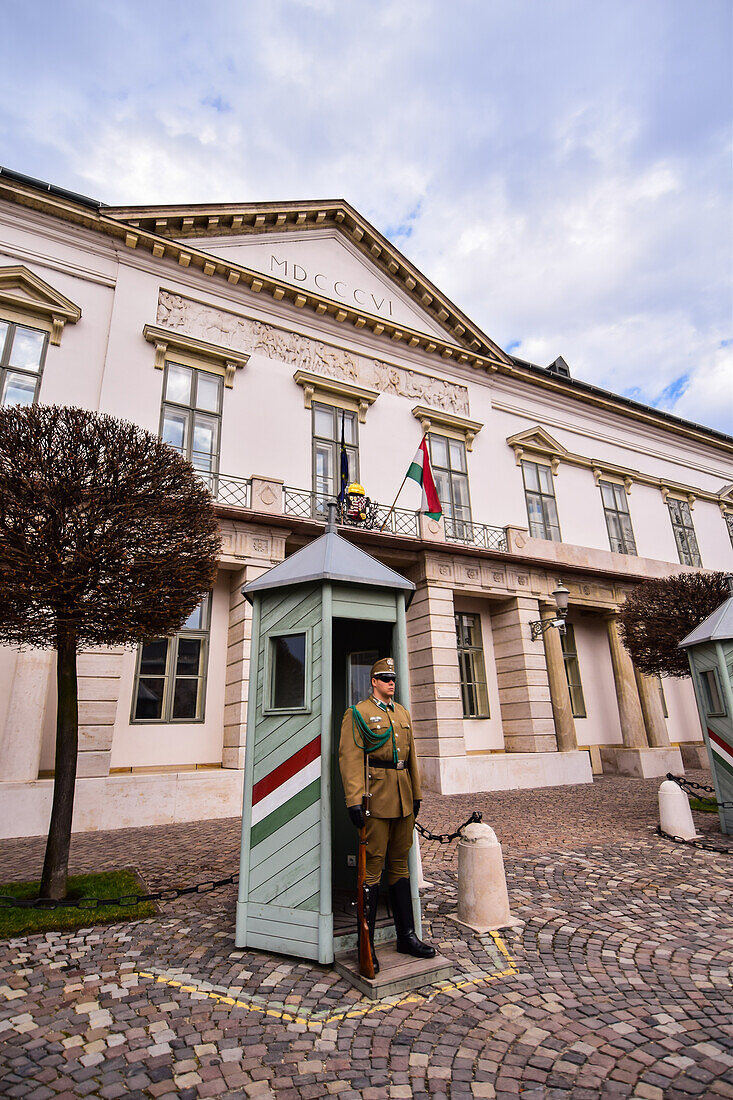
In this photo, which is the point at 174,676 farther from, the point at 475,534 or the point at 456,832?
the point at 475,534

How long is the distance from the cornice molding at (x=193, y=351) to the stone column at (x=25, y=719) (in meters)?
6.97

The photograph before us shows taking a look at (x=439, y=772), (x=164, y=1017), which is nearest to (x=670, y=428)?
(x=439, y=772)

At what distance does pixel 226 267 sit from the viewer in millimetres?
14289

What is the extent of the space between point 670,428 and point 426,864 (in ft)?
71.3

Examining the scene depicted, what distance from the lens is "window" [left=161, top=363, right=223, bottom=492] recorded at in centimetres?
1285

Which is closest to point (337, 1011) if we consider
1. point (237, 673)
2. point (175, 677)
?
point (237, 673)

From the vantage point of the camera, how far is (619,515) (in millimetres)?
20297

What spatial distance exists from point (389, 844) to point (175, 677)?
8.33m

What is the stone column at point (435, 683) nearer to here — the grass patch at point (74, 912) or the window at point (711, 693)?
the window at point (711, 693)

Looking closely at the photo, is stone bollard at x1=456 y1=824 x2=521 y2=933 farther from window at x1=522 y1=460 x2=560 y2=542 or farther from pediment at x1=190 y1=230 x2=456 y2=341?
pediment at x1=190 y1=230 x2=456 y2=341

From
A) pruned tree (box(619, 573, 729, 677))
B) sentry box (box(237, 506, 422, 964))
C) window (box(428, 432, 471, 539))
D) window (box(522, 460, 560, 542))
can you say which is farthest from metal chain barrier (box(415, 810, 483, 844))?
window (box(522, 460, 560, 542))

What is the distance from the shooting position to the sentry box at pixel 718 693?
8031 millimetres

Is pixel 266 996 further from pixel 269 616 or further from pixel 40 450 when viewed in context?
pixel 40 450

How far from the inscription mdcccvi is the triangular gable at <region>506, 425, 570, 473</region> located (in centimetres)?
564
